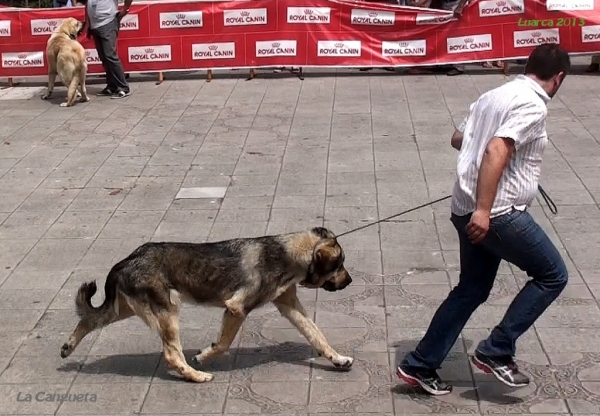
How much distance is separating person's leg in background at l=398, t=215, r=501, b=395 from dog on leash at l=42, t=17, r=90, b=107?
363 inches

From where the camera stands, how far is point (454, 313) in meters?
4.82

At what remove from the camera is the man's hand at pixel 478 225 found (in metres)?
4.38

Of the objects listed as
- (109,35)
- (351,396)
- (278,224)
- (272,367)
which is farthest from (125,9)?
(351,396)

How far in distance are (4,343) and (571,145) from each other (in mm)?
6771

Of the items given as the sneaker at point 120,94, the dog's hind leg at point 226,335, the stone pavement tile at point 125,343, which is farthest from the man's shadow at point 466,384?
the sneaker at point 120,94

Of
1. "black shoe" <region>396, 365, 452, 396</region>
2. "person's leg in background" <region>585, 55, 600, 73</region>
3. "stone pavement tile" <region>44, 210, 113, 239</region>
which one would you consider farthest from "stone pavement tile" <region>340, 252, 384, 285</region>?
"person's leg in background" <region>585, 55, 600, 73</region>

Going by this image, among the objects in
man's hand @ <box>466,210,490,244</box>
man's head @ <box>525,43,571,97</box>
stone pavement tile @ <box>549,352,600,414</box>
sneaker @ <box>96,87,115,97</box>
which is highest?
man's head @ <box>525,43,571,97</box>

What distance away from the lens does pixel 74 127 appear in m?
11.9

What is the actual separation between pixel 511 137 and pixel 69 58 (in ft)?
32.1

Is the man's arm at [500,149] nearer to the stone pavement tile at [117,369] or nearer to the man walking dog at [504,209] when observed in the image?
the man walking dog at [504,209]

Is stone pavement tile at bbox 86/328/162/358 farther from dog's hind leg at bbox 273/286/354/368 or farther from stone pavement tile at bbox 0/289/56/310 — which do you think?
dog's hind leg at bbox 273/286/354/368

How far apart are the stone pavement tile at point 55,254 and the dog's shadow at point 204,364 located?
5.70 ft

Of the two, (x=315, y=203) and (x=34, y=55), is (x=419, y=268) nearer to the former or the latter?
(x=315, y=203)

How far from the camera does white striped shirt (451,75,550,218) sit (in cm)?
434
